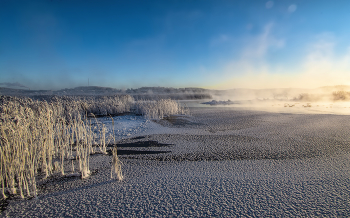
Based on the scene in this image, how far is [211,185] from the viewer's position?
2.80 meters

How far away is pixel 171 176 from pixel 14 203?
217 centimetres

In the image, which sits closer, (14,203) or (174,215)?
(174,215)

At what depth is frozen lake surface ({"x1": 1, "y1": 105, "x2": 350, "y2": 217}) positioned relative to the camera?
222 cm

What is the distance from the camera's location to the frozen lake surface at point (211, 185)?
7.29 feet

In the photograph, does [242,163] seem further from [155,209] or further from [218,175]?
[155,209]

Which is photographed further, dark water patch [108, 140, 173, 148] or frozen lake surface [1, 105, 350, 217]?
dark water patch [108, 140, 173, 148]

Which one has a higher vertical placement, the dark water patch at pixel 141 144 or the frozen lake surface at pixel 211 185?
the frozen lake surface at pixel 211 185

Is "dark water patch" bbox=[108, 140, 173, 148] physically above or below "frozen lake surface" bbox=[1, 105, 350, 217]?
below

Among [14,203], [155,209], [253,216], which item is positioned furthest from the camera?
[14,203]

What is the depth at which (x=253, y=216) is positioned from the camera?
2.08 metres

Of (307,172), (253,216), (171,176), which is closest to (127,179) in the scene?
(171,176)

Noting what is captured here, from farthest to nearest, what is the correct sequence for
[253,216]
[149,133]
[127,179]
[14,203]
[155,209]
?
[149,133] → [127,179] → [14,203] → [155,209] → [253,216]

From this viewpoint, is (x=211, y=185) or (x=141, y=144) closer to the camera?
(x=211, y=185)

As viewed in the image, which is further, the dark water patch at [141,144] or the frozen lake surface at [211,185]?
the dark water patch at [141,144]
